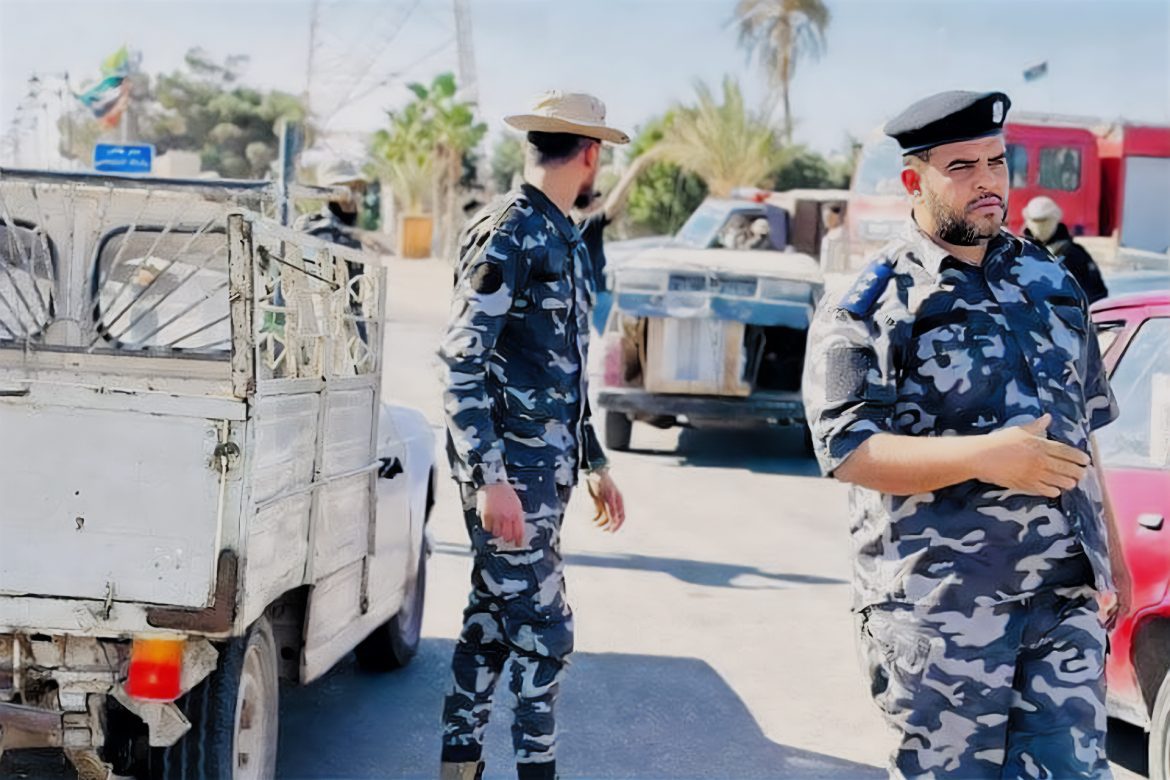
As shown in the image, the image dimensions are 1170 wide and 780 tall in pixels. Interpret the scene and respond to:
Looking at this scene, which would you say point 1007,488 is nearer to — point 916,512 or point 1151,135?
point 916,512

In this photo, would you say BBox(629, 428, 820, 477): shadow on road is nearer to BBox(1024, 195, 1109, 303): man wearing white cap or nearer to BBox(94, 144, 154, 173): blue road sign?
BBox(1024, 195, 1109, 303): man wearing white cap

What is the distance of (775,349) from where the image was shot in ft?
42.7

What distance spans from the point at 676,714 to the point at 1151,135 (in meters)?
17.5

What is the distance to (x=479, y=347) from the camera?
3.99 m

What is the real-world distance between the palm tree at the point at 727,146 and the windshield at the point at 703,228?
80.0ft

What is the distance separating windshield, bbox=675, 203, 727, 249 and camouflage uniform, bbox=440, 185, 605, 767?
11.2m

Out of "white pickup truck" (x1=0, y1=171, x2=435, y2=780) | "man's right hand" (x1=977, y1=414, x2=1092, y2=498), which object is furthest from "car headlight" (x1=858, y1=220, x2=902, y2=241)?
"man's right hand" (x1=977, y1=414, x2=1092, y2=498)

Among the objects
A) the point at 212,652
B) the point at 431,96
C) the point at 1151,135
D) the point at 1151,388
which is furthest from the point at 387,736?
the point at 431,96

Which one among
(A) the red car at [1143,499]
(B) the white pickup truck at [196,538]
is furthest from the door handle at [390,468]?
(A) the red car at [1143,499]

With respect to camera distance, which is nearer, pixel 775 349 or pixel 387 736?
pixel 387 736

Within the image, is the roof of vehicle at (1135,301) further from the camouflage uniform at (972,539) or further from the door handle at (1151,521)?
the camouflage uniform at (972,539)

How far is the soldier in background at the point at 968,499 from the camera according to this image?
2982mm

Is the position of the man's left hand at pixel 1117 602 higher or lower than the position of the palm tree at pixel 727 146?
lower

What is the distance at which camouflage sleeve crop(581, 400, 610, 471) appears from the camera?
171 inches
